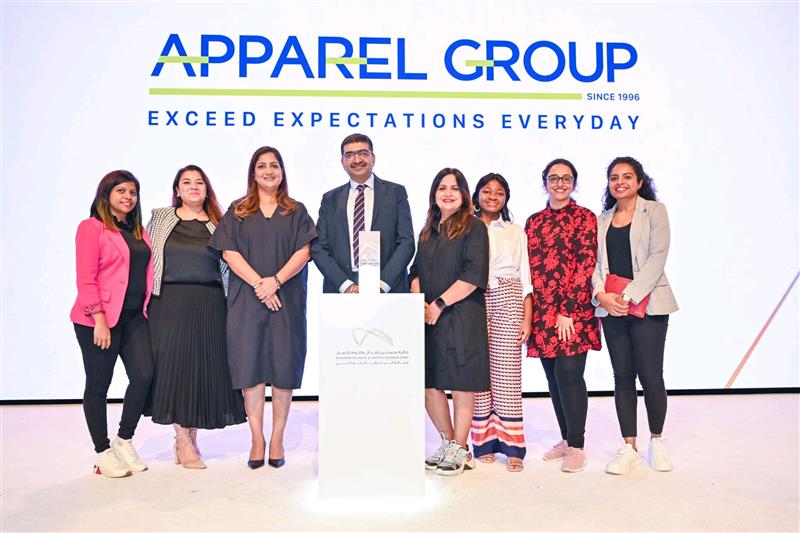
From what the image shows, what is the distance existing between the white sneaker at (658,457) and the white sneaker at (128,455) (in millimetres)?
2342

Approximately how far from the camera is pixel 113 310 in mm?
3145

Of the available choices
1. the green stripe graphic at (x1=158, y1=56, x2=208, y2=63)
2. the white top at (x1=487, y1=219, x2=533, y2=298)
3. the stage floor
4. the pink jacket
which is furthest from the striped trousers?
the green stripe graphic at (x1=158, y1=56, x2=208, y2=63)

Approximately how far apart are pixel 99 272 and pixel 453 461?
1809mm

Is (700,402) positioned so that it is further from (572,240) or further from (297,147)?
(297,147)

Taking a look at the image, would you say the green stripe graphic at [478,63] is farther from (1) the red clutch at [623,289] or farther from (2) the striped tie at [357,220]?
(1) the red clutch at [623,289]

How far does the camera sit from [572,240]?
3.31 m

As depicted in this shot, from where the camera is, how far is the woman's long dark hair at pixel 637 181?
3.32 meters

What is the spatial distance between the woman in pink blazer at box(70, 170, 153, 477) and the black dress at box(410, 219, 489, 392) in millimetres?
1313

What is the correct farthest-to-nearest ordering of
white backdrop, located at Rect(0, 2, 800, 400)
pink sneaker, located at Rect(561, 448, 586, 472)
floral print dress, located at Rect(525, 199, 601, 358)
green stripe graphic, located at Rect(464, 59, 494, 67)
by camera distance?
green stripe graphic, located at Rect(464, 59, 494, 67), white backdrop, located at Rect(0, 2, 800, 400), floral print dress, located at Rect(525, 199, 601, 358), pink sneaker, located at Rect(561, 448, 586, 472)

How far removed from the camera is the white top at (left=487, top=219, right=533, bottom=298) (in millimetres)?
3307

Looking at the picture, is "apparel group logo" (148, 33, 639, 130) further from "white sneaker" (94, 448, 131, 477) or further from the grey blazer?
"white sneaker" (94, 448, 131, 477)

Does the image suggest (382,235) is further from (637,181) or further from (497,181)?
(637,181)

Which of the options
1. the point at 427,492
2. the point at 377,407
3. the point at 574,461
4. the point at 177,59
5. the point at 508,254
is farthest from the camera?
the point at 177,59

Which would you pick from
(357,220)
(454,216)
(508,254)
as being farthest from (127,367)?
(508,254)
